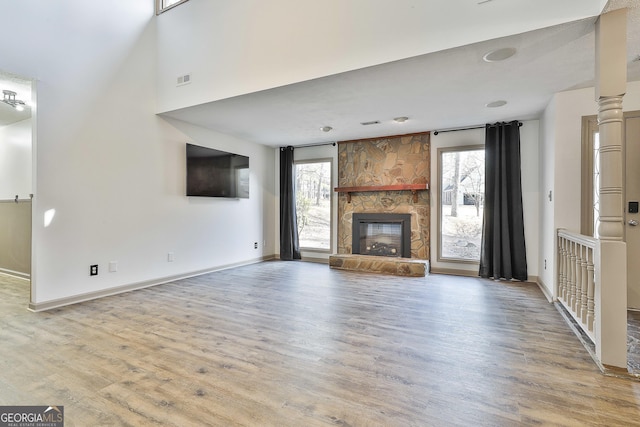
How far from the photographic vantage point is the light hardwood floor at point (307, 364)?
1.64 m

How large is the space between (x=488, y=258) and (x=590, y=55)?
299 cm

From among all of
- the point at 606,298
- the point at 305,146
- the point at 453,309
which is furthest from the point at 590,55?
the point at 305,146

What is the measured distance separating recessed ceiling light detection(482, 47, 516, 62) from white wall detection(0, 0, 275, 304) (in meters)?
4.15

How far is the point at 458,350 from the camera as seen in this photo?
2359 mm

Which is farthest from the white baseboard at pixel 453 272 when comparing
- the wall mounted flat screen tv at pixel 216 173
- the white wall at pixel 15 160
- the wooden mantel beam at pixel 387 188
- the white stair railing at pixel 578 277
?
the white wall at pixel 15 160

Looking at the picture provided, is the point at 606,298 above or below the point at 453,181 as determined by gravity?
below

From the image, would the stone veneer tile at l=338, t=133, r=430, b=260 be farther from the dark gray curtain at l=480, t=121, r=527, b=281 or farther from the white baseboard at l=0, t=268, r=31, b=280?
the white baseboard at l=0, t=268, r=31, b=280

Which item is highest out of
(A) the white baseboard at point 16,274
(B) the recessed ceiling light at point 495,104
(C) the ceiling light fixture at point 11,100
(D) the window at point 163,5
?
(D) the window at point 163,5

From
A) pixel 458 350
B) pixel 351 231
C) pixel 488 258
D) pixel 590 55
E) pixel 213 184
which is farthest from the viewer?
pixel 351 231

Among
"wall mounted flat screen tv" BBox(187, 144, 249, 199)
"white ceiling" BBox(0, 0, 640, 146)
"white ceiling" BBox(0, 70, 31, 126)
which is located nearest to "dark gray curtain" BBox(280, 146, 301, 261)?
"wall mounted flat screen tv" BBox(187, 144, 249, 199)

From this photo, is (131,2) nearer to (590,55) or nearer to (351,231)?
(351,231)

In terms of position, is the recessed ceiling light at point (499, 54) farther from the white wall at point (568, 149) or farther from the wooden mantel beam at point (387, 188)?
the wooden mantel beam at point (387, 188)

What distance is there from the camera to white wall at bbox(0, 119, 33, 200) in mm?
4652

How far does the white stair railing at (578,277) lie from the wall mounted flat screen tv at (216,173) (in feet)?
15.7
